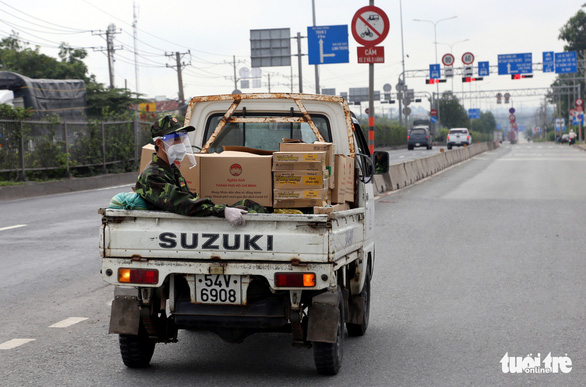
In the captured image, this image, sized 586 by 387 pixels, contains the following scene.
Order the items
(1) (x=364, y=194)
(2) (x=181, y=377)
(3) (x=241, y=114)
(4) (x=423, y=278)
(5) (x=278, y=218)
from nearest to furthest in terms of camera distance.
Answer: (5) (x=278, y=218) → (2) (x=181, y=377) → (1) (x=364, y=194) → (3) (x=241, y=114) → (4) (x=423, y=278)

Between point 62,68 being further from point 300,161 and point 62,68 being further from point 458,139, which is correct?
point 300,161

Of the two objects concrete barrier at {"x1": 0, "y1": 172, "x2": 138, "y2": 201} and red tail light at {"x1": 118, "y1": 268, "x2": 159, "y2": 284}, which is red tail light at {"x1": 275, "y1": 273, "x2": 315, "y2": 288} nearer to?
red tail light at {"x1": 118, "y1": 268, "x2": 159, "y2": 284}

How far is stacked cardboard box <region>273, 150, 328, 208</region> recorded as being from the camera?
18.8ft

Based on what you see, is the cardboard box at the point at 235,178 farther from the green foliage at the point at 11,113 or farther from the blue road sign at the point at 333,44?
the blue road sign at the point at 333,44

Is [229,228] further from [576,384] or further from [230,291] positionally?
[576,384]

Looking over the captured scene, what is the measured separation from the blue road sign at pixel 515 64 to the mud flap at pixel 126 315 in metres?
70.3

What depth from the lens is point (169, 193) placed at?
531 cm

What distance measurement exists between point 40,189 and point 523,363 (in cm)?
1947

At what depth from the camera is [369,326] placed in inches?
284

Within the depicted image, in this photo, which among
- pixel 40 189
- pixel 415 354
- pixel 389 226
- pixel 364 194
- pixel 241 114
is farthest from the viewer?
pixel 40 189

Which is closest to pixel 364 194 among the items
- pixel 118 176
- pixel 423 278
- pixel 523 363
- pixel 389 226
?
pixel 523 363

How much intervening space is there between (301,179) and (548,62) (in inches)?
2774

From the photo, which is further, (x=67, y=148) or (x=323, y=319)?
(x=67, y=148)

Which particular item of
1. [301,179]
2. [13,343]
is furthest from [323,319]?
[13,343]
